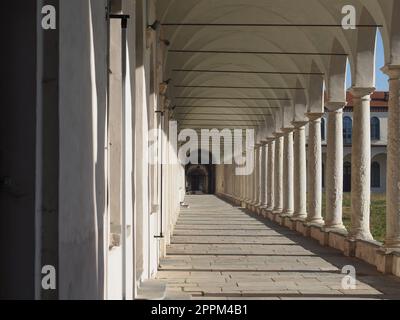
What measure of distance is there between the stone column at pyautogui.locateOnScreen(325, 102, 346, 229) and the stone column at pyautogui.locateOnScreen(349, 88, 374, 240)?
256cm

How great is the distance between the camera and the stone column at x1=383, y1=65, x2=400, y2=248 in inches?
536

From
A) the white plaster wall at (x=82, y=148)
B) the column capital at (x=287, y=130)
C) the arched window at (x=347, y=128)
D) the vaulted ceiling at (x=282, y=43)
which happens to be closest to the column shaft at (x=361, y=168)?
the vaulted ceiling at (x=282, y=43)

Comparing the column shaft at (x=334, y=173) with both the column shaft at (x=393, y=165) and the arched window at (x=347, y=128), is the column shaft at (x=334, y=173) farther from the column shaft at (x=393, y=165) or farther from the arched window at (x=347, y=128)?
the arched window at (x=347, y=128)

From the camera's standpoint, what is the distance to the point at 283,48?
23812 mm

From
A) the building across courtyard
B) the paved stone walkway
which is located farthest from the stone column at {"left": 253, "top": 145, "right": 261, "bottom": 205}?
the building across courtyard

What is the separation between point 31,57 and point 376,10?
1225 cm

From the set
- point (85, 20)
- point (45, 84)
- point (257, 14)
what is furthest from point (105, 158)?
point (257, 14)

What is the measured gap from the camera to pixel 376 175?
66.2m

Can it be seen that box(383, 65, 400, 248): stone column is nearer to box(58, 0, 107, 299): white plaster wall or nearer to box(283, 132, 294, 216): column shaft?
box(58, 0, 107, 299): white plaster wall

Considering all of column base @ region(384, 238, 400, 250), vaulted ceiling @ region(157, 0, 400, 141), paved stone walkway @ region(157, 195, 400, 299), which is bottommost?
paved stone walkway @ region(157, 195, 400, 299)

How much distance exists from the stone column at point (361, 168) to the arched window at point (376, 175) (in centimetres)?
5066

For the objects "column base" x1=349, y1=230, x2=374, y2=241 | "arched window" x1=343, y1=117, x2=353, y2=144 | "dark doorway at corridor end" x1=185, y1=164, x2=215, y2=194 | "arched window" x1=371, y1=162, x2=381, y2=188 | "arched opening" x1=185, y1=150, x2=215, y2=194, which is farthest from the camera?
"dark doorway at corridor end" x1=185, y1=164, x2=215, y2=194

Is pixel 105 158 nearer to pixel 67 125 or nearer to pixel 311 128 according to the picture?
pixel 67 125

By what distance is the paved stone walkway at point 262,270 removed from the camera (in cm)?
1115
